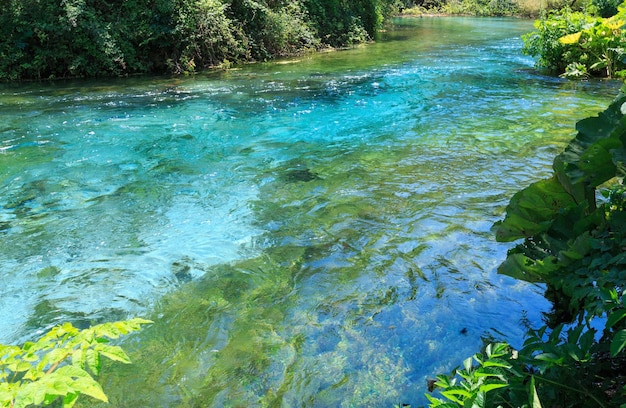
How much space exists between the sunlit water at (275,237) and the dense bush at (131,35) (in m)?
4.67

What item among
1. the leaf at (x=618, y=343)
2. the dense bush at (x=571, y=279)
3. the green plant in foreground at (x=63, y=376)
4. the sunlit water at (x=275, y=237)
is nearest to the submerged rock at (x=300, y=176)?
the sunlit water at (x=275, y=237)

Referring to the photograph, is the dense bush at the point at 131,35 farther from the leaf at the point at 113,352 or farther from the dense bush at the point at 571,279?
the leaf at the point at 113,352

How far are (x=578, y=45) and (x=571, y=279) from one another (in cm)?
1227

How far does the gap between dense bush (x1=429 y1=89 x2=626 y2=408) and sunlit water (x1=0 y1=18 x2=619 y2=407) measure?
78 cm

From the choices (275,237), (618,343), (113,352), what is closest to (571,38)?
(275,237)

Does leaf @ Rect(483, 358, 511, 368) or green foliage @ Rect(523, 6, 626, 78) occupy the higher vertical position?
green foliage @ Rect(523, 6, 626, 78)

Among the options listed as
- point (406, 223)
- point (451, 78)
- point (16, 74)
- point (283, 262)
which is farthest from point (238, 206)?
point (16, 74)

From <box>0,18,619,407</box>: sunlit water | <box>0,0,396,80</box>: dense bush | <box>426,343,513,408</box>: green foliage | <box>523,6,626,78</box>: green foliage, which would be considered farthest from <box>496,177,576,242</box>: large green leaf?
<box>0,0,396,80</box>: dense bush

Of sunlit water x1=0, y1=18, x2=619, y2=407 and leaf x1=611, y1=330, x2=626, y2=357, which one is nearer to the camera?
leaf x1=611, y1=330, x2=626, y2=357

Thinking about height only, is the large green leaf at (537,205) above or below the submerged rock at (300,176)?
above

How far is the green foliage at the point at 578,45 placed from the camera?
11180 millimetres

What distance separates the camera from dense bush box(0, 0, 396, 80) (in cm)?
1412

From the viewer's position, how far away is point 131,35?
15.0m

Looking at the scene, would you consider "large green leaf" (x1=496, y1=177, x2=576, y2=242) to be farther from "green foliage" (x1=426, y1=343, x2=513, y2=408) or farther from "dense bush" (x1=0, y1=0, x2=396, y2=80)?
"dense bush" (x1=0, y1=0, x2=396, y2=80)
